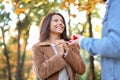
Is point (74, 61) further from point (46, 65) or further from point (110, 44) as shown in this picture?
point (110, 44)

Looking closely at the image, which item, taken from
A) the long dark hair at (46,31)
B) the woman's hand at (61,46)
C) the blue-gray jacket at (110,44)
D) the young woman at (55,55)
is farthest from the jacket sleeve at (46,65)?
the blue-gray jacket at (110,44)

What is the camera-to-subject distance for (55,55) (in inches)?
133

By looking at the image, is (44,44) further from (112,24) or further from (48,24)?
(112,24)

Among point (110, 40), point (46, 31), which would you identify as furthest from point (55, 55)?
point (110, 40)

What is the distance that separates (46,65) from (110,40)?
171 cm

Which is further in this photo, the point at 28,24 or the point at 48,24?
the point at 28,24

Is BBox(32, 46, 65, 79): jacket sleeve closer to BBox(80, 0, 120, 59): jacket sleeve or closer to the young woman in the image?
the young woman

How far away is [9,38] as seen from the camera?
913 inches

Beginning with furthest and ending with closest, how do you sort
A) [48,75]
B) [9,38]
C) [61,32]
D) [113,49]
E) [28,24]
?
[9,38] → [28,24] → [61,32] → [48,75] → [113,49]

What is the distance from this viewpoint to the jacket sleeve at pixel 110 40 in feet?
5.45

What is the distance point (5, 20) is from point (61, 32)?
45.7 ft

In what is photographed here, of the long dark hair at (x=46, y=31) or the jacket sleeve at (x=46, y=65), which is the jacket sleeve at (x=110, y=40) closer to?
the jacket sleeve at (x=46, y=65)

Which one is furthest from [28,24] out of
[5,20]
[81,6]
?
[81,6]

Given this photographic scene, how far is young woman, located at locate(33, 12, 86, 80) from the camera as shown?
331 cm
